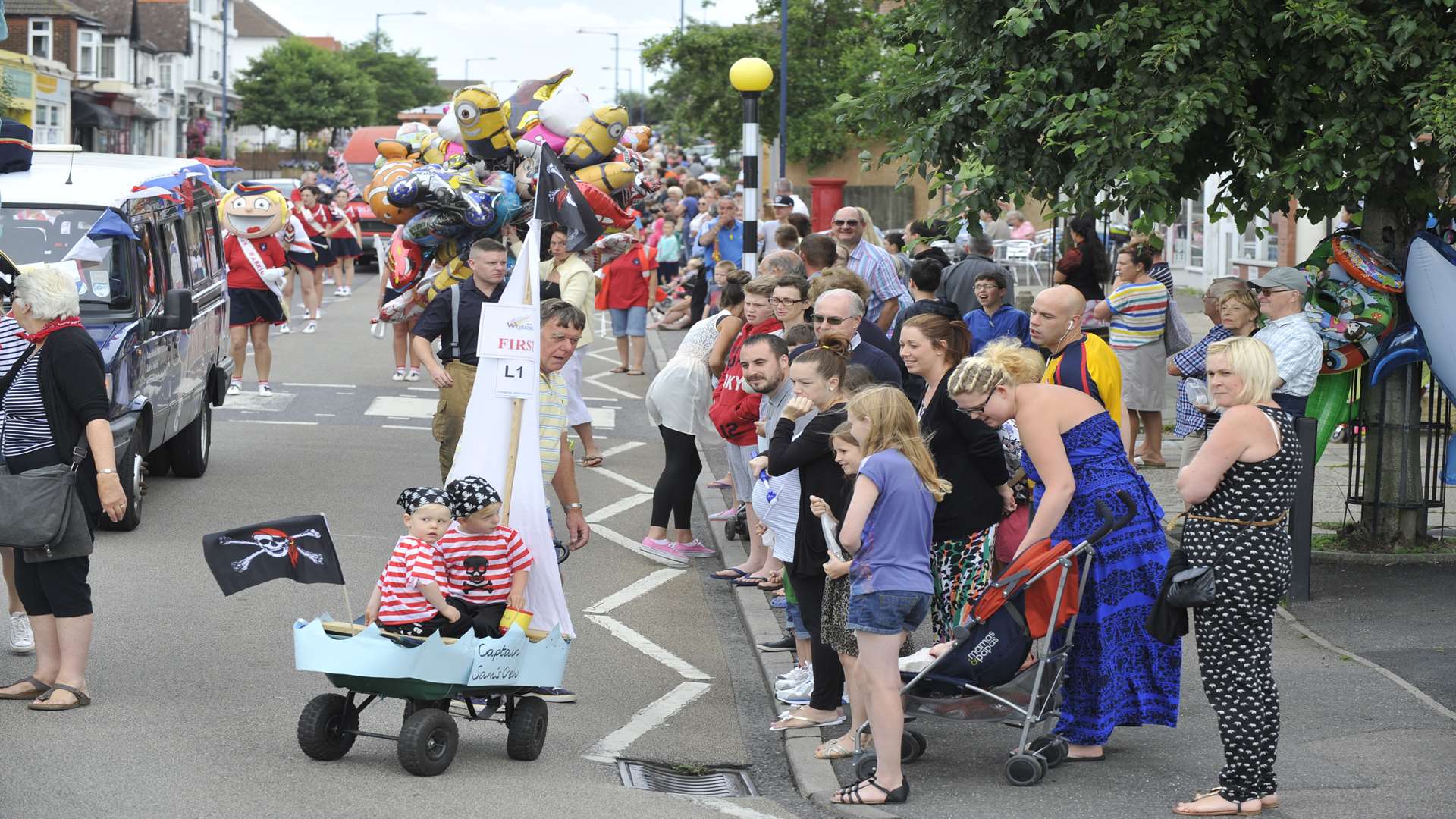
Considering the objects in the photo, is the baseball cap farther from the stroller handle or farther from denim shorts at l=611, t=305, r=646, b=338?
denim shorts at l=611, t=305, r=646, b=338

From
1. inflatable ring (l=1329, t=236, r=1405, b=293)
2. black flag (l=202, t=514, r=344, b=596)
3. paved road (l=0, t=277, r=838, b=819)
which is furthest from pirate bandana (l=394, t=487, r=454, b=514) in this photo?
inflatable ring (l=1329, t=236, r=1405, b=293)

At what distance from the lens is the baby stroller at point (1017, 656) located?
6.16m

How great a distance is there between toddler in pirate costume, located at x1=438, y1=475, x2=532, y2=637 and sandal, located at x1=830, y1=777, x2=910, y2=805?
145 centimetres

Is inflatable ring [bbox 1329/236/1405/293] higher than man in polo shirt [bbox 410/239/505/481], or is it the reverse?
inflatable ring [bbox 1329/236/1405/293]

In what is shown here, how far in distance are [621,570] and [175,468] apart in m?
4.24

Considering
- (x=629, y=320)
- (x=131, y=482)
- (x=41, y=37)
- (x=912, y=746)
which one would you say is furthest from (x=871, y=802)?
(x=41, y=37)

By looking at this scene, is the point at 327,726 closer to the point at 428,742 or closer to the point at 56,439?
the point at 428,742

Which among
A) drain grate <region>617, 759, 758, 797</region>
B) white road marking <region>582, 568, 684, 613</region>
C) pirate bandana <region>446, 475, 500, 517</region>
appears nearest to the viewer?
pirate bandana <region>446, 475, 500, 517</region>

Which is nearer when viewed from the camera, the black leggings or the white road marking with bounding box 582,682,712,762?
the white road marking with bounding box 582,682,712,762

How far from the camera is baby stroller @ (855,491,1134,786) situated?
616 centimetres

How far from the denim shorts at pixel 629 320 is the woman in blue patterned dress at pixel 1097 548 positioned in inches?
514

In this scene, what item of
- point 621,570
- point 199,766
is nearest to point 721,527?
point 621,570

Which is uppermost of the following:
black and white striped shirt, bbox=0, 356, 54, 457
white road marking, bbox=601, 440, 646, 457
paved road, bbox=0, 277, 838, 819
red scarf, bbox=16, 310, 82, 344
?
red scarf, bbox=16, 310, 82, 344

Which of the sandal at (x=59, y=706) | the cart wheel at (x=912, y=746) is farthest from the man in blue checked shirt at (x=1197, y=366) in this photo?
the sandal at (x=59, y=706)
